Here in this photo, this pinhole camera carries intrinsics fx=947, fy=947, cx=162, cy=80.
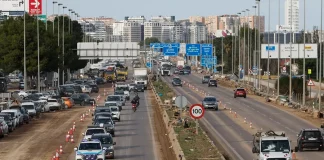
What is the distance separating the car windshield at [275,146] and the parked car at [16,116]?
2832 cm

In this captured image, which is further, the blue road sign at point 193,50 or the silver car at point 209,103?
the blue road sign at point 193,50

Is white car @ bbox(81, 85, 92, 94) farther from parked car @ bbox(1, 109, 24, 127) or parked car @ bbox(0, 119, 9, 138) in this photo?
parked car @ bbox(0, 119, 9, 138)

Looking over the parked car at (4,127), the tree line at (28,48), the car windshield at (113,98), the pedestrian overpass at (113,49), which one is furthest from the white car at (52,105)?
the pedestrian overpass at (113,49)

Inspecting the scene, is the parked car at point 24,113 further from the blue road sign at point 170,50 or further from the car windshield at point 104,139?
the blue road sign at point 170,50

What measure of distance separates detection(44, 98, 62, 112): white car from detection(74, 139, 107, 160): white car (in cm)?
4487

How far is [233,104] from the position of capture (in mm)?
95625

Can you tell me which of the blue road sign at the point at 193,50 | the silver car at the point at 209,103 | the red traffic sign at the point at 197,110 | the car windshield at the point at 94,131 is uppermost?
the blue road sign at the point at 193,50

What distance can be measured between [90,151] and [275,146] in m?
7.61

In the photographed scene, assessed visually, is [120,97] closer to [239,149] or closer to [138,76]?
[239,149]

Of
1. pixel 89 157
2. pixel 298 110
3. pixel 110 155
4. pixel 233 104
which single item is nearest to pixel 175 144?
pixel 110 155

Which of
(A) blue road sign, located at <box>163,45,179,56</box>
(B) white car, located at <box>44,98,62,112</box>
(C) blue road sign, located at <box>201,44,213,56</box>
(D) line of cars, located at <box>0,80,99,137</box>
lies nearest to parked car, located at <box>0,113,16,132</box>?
(D) line of cars, located at <box>0,80,99,137</box>

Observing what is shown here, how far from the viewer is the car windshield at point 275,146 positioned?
127 feet

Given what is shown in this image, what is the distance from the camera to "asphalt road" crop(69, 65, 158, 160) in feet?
149

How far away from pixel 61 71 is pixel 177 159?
107230mm
